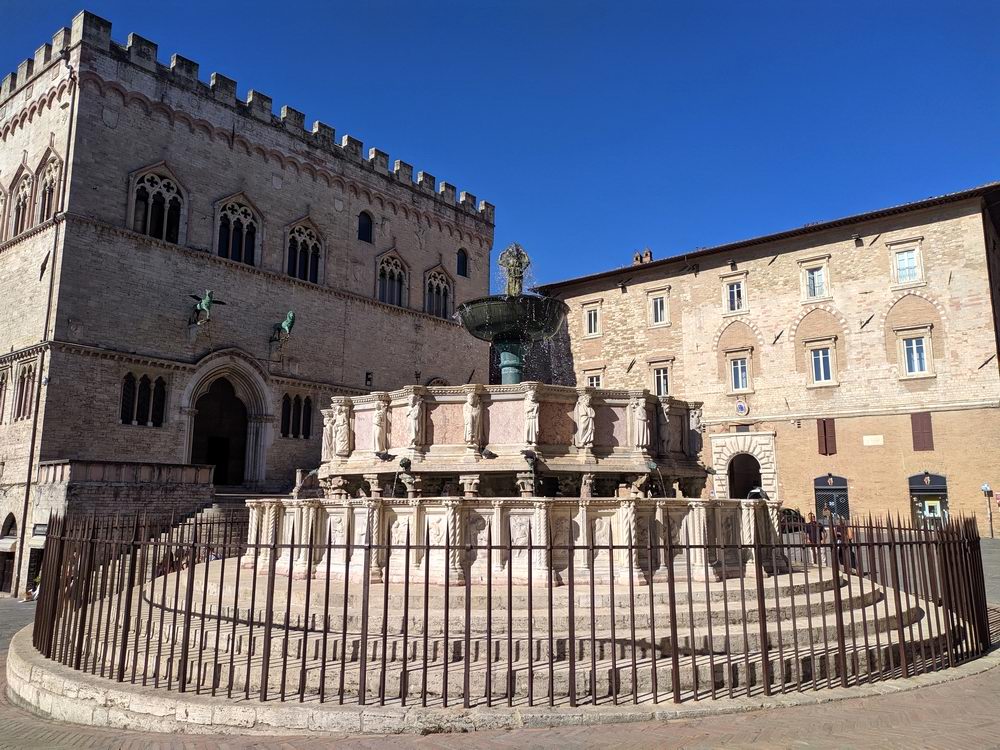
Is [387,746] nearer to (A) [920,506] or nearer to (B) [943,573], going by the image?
(B) [943,573]

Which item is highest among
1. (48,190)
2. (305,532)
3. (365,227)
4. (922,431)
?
(365,227)

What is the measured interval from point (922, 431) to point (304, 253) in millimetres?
24207

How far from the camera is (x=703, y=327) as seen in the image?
1267 inches

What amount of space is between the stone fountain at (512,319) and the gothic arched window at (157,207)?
1583 centimetres

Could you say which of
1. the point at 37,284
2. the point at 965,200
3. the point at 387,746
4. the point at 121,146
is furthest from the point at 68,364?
the point at 965,200

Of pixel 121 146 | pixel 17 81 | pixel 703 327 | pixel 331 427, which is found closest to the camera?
pixel 331 427

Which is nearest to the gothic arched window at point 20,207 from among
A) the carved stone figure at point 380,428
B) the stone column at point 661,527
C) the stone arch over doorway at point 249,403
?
the stone arch over doorway at point 249,403

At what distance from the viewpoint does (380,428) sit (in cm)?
1162

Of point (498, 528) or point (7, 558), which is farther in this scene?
point (7, 558)

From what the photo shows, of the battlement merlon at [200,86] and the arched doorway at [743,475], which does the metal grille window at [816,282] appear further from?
the battlement merlon at [200,86]

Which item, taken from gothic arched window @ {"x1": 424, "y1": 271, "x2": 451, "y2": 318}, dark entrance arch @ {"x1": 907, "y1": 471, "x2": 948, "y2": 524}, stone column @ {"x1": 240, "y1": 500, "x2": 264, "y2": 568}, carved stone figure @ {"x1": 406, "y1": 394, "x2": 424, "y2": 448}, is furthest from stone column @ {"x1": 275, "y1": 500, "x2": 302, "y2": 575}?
gothic arched window @ {"x1": 424, "y1": 271, "x2": 451, "y2": 318}

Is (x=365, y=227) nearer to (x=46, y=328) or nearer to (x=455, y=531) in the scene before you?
(x=46, y=328)

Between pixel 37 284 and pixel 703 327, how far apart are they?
25.0 metres

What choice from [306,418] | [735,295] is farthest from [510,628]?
[735,295]
